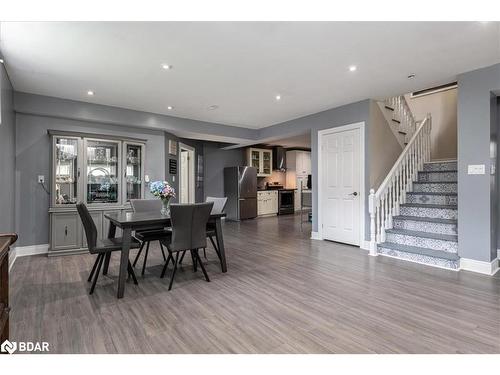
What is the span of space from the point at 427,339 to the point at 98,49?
12.1ft

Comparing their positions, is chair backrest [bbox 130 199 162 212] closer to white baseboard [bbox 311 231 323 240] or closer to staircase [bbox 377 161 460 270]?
white baseboard [bbox 311 231 323 240]

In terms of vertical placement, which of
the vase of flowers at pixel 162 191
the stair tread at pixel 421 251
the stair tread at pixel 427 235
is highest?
the vase of flowers at pixel 162 191

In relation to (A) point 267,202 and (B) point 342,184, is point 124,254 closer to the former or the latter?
(B) point 342,184

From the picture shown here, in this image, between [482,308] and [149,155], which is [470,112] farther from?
[149,155]

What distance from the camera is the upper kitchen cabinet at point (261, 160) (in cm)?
846

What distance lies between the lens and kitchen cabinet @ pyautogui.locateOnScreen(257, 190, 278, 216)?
855cm

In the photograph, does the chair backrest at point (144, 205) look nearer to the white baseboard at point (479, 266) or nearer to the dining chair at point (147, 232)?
the dining chair at point (147, 232)

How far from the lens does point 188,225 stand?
286cm

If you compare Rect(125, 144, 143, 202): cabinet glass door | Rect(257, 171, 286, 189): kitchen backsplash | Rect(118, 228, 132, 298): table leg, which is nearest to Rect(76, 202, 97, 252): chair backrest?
Rect(118, 228, 132, 298): table leg

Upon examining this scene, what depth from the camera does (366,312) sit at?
223cm

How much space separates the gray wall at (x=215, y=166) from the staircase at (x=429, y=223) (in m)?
5.14

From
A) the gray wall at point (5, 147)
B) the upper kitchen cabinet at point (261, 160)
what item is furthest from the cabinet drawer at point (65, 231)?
the upper kitchen cabinet at point (261, 160)

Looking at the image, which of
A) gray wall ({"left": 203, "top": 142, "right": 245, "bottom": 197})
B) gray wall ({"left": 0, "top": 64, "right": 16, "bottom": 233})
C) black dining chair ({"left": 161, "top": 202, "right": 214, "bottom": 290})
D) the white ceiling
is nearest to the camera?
the white ceiling
